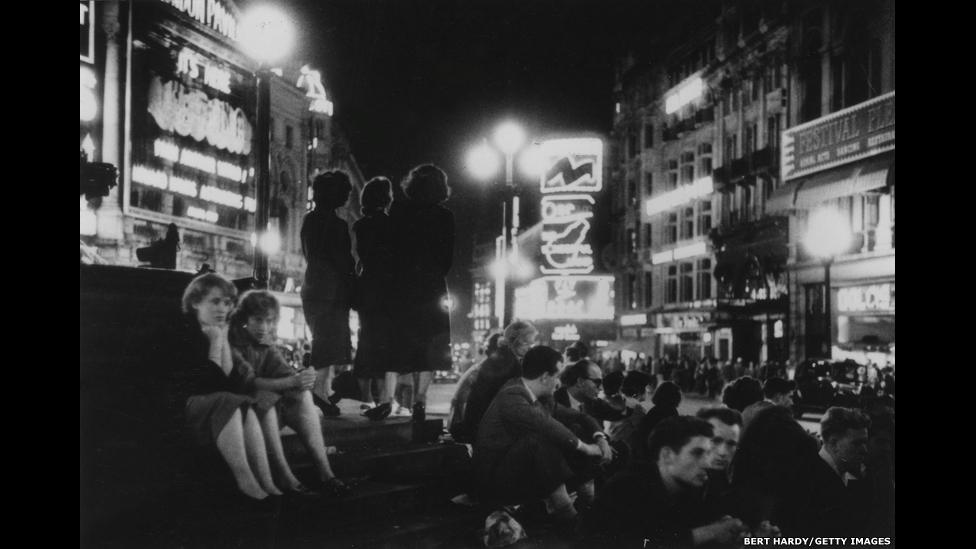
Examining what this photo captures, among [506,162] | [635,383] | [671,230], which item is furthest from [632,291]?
[635,383]

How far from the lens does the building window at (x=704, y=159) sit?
44500 mm

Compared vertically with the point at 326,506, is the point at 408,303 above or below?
above

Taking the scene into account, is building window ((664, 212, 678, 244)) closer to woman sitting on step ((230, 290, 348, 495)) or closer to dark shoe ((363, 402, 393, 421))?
dark shoe ((363, 402, 393, 421))

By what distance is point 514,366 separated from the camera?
720 cm

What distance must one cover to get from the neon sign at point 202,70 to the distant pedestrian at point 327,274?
115 feet

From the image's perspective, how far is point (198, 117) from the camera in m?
40.0

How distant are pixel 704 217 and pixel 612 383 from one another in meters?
37.7

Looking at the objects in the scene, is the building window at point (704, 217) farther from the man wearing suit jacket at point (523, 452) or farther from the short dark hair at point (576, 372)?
the man wearing suit jacket at point (523, 452)

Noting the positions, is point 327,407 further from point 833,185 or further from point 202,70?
point 202,70
